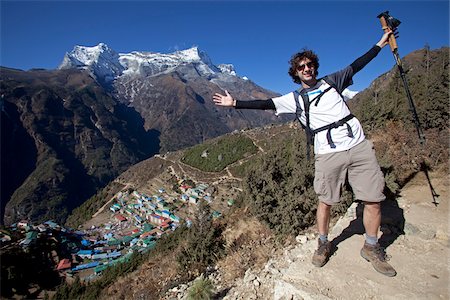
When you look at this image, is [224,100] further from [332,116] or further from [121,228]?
[121,228]

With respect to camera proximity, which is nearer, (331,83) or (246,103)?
(331,83)

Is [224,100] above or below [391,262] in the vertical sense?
above

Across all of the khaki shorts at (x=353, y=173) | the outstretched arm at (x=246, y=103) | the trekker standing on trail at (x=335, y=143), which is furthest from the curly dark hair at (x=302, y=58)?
the khaki shorts at (x=353, y=173)

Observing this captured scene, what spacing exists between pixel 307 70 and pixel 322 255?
280 centimetres

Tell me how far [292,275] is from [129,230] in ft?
263

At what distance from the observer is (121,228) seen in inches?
3066

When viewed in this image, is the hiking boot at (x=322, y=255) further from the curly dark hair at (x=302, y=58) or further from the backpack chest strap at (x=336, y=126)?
the curly dark hair at (x=302, y=58)

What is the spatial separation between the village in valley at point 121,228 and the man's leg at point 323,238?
3858cm

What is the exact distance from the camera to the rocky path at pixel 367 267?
362 cm

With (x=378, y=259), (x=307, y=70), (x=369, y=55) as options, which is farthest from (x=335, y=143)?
(x=378, y=259)

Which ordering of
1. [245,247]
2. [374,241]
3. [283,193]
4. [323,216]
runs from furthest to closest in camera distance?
[283,193] → [245,247] → [323,216] → [374,241]

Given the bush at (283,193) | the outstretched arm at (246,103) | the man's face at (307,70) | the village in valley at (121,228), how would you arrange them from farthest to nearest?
the village in valley at (121,228), the bush at (283,193), the outstretched arm at (246,103), the man's face at (307,70)

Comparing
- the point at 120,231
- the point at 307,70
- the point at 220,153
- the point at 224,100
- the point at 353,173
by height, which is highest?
the point at 307,70

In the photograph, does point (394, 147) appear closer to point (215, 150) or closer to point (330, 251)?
point (330, 251)
